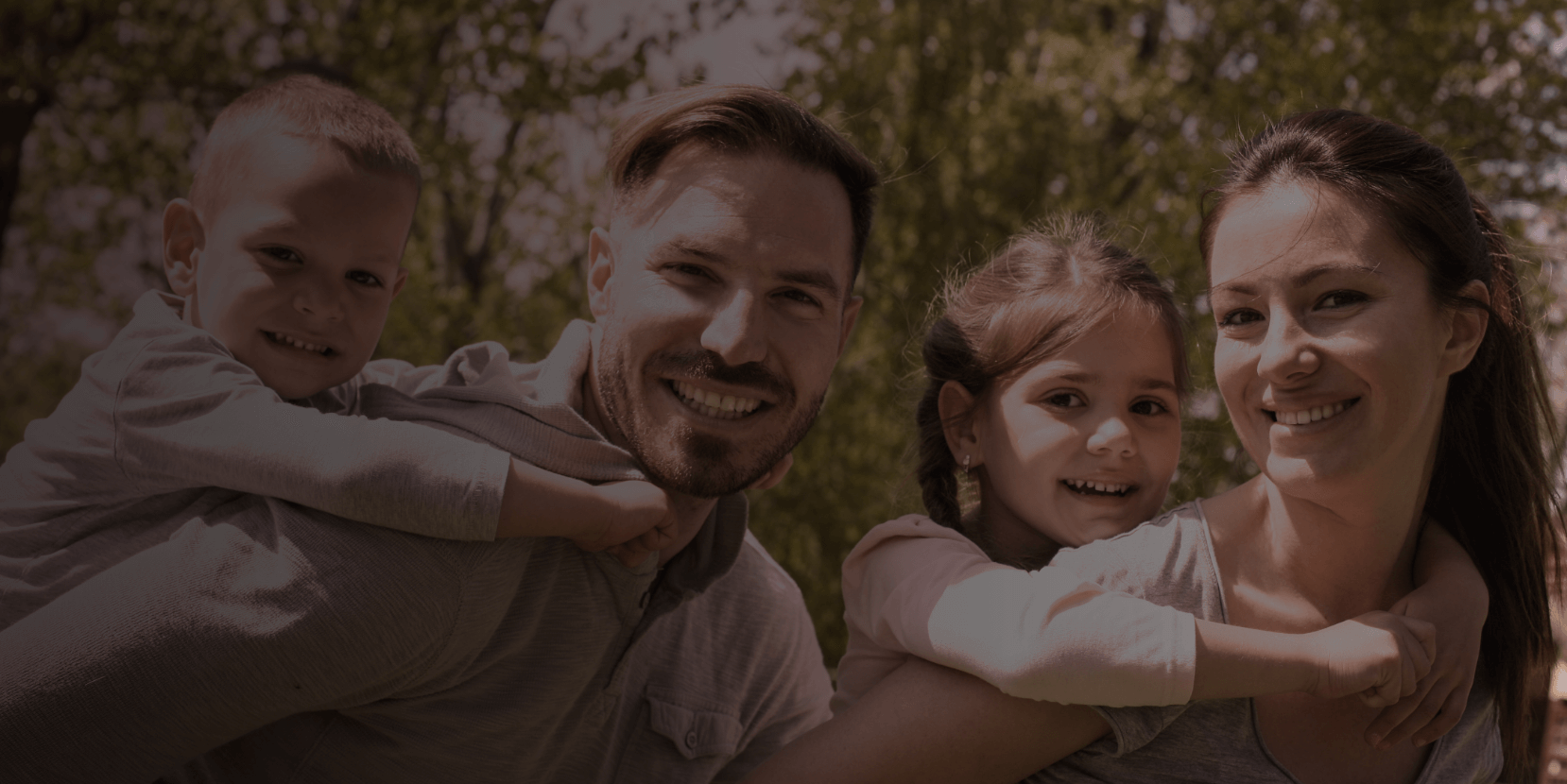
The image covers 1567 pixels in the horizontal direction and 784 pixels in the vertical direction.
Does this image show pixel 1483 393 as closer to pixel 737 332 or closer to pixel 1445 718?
pixel 1445 718

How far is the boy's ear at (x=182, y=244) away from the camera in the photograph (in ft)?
7.75

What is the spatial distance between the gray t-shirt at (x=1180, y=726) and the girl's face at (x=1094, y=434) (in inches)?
10.3

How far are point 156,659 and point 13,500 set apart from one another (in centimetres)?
61

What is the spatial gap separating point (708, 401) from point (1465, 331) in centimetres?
127

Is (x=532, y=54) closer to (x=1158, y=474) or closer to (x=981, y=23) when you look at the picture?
(x=981, y=23)

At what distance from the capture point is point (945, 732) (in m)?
1.84

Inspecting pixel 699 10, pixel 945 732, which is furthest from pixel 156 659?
pixel 699 10

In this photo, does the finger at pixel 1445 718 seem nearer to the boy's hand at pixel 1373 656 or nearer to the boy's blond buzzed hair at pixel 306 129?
the boy's hand at pixel 1373 656

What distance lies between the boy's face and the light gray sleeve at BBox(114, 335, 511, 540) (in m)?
0.25

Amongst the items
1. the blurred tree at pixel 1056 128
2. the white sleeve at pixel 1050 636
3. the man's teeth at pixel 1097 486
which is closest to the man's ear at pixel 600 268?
the white sleeve at pixel 1050 636

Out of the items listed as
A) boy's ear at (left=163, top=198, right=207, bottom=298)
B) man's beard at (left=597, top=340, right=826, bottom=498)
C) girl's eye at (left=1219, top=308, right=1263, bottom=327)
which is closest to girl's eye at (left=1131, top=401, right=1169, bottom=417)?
girl's eye at (left=1219, top=308, right=1263, bottom=327)

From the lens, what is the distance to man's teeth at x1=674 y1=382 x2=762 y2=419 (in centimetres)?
217

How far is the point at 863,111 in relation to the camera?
17.5ft

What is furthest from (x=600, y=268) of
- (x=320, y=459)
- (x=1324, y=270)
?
(x=1324, y=270)
